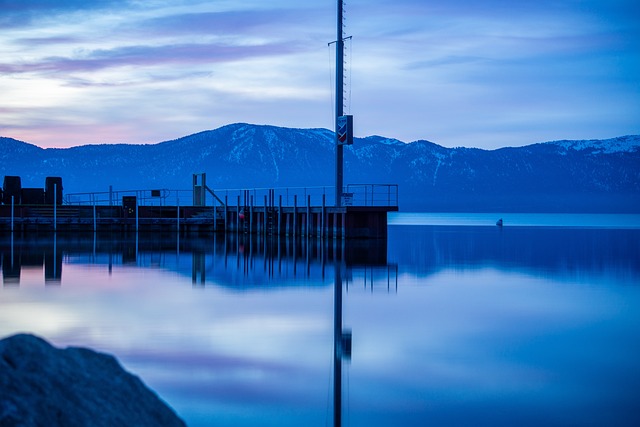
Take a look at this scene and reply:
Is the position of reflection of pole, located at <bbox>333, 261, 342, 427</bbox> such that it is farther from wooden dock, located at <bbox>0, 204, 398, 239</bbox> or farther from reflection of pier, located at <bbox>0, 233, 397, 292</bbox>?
wooden dock, located at <bbox>0, 204, 398, 239</bbox>

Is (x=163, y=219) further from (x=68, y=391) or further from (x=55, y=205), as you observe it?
(x=68, y=391)

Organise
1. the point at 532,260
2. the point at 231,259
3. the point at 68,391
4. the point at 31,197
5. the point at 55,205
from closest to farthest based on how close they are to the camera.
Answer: the point at 68,391 → the point at 231,259 → the point at 532,260 → the point at 55,205 → the point at 31,197

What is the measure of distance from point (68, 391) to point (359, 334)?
6.65 meters

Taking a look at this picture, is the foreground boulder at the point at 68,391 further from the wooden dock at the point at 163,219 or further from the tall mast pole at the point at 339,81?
the wooden dock at the point at 163,219

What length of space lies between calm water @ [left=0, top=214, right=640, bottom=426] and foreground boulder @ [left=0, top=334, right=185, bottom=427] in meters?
1.43

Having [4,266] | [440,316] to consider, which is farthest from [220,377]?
[4,266]

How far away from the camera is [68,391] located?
4699 millimetres

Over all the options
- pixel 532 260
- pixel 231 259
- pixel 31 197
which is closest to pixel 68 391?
pixel 231 259

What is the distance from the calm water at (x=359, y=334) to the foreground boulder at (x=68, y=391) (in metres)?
1.43

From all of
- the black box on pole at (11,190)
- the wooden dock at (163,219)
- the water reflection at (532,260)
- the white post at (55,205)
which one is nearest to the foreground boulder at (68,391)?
the water reflection at (532,260)

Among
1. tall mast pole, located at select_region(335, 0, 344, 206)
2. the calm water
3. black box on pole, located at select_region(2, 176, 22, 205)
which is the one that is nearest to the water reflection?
the calm water

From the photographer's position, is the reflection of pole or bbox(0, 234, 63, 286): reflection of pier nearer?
the reflection of pole

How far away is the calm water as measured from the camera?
23.4ft

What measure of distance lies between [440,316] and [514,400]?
5937mm
